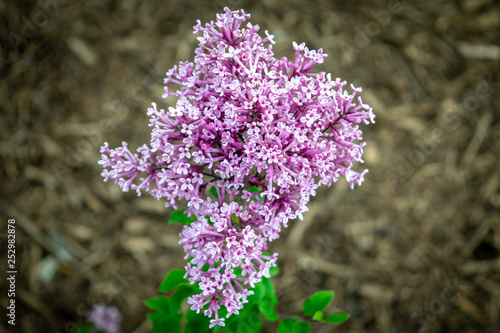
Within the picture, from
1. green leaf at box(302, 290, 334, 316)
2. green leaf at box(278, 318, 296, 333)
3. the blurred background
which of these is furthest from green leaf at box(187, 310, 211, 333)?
the blurred background

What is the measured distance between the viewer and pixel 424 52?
5.40 m

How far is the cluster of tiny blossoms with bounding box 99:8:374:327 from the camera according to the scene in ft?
6.70

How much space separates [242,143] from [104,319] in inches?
123

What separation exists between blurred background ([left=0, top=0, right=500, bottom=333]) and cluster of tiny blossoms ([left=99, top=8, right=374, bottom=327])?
8.56ft

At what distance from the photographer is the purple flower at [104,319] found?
4359mm

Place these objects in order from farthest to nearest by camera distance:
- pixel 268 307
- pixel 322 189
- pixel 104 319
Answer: pixel 322 189 → pixel 104 319 → pixel 268 307

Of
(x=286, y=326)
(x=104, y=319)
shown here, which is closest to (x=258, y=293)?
(x=286, y=326)

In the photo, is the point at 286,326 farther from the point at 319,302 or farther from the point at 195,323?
the point at 195,323

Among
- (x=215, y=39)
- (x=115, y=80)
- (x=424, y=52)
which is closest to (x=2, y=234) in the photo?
(x=115, y=80)

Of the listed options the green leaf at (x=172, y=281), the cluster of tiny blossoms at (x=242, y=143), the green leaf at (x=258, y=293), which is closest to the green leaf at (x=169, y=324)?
the green leaf at (x=172, y=281)

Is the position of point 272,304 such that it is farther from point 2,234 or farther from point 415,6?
point 415,6

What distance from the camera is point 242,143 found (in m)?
2.16

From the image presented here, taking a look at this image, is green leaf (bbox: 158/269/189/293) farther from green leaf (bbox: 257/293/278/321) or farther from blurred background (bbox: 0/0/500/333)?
blurred background (bbox: 0/0/500/333)

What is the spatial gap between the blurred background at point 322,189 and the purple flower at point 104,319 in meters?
0.12
